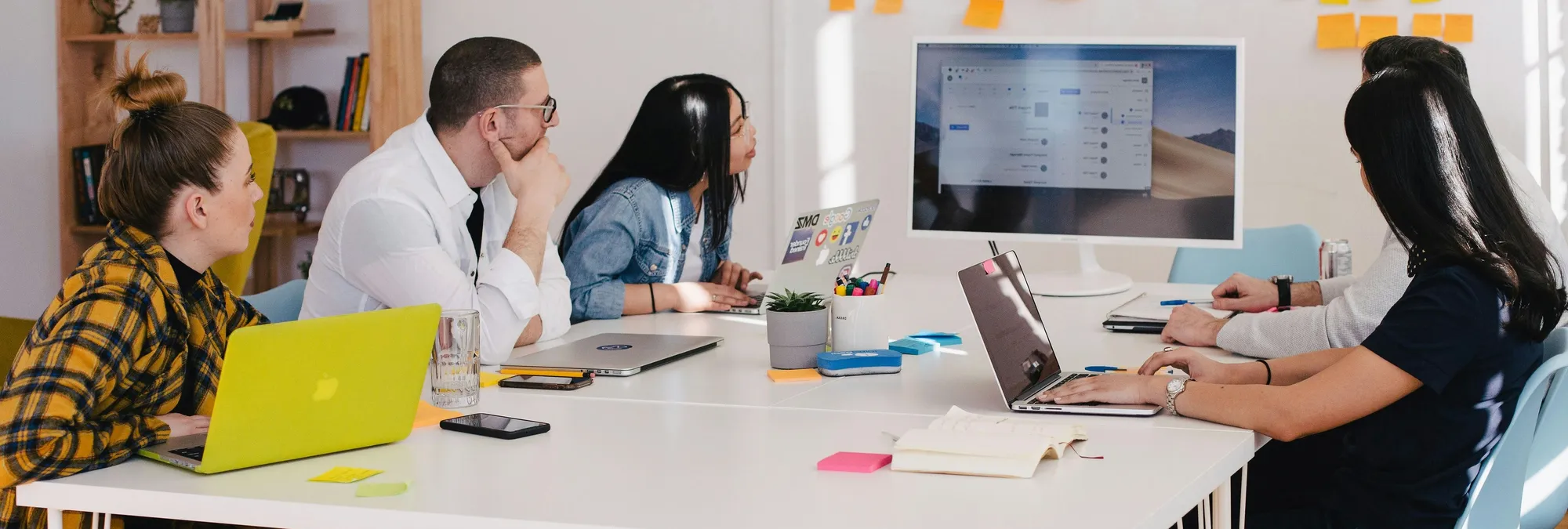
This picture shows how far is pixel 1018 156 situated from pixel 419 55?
2.65 m

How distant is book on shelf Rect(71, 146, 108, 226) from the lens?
4453 mm

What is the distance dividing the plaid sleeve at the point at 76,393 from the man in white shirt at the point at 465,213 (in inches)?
23.7

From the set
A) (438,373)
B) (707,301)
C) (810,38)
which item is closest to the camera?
(438,373)

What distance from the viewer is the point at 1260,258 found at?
10.5 ft

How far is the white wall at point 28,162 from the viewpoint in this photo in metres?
4.52

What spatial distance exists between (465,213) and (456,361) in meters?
0.62

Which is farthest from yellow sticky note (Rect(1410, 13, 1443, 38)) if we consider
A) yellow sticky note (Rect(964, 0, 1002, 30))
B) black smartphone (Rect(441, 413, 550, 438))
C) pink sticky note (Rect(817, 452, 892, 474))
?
black smartphone (Rect(441, 413, 550, 438))

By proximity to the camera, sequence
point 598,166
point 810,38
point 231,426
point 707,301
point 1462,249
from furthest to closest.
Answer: point 598,166, point 810,38, point 707,301, point 1462,249, point 231,426

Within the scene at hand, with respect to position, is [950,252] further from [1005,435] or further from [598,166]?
[1005,435]

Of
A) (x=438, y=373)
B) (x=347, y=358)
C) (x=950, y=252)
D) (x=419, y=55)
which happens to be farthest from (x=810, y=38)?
(x=347, y=358)

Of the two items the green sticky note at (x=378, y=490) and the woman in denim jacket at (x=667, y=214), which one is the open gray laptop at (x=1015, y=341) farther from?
the woman in denim jacket at (x=667, y=214)

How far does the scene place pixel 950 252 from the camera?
4262mm

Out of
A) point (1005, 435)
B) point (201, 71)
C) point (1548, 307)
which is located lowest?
point (1005, 435)

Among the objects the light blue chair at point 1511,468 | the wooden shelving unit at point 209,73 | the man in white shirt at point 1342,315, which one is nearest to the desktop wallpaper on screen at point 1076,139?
the man in white shirt at point 1342,315
